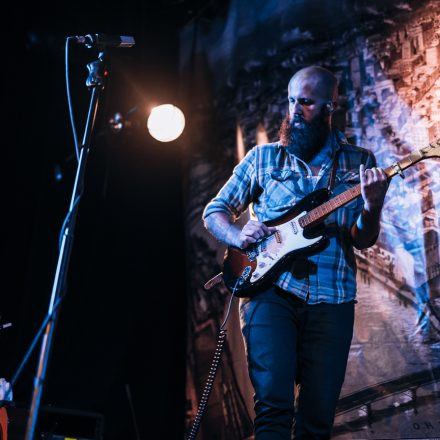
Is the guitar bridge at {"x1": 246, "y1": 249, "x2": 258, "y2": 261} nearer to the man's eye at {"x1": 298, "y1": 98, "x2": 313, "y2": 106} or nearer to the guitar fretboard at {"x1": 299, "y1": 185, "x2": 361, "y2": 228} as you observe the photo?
the guitar fretboard at {"x1": 299, "y1": 185, "x2": 361, "y2": 228}

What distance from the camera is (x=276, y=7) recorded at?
446cm

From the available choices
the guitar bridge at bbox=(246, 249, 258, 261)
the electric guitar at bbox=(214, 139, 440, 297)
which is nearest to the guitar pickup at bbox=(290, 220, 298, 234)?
the electric guitar at bbox=(214, 139, 440, 297)

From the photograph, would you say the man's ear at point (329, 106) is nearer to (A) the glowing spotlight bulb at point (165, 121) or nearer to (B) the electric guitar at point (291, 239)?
(B) the electric guitar at point (291, 239)

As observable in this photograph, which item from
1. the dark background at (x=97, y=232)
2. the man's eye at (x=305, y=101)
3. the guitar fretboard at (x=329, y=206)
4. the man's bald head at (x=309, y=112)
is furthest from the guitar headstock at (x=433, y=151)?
the dark background at (x=97, y=232)

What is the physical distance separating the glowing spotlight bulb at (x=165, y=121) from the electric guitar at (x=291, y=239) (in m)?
2.01

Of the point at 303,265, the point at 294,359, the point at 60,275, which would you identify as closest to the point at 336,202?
the point at 303,265

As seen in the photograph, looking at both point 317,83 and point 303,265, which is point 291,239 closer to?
point 303,265

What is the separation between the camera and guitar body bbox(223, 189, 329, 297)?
2.54 m

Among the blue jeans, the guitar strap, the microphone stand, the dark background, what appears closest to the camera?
the microphone stand

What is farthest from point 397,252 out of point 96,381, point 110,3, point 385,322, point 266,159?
point 110,3

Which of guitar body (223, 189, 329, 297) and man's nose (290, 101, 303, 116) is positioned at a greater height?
man's nose (290, 101, 303, 116)

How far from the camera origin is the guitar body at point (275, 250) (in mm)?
2539

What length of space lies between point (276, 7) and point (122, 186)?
6.44 ft

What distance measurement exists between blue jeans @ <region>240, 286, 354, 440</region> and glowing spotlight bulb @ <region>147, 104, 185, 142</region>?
2290 mm
